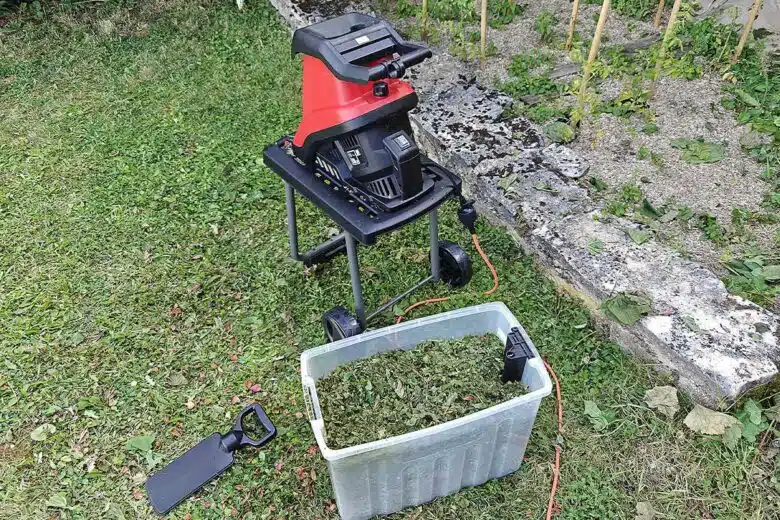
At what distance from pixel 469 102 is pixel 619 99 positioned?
83 centimetres

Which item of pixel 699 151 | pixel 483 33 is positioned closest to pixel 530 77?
pixel 483 33

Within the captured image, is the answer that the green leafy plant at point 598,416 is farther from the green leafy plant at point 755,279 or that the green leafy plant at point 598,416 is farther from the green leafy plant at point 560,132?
the green leafy plant at point 560,132

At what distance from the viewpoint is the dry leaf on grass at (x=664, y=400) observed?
233 cm

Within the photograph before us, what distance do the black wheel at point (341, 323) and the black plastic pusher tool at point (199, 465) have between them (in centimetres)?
44

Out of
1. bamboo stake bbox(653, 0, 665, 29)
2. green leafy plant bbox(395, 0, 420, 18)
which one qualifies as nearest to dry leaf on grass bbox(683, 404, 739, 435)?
bamboo stake bbox(653, 0, 665, 29)

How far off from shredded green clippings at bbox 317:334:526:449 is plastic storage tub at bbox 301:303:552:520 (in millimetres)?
56

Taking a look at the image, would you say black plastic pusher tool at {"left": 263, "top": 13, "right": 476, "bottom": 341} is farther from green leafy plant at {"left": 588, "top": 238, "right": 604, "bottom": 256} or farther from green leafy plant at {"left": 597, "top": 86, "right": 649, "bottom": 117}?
green leafy plant at {"left": 597, "top": 86, "right": 649, "bottom": 117}

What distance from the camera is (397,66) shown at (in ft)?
6.83

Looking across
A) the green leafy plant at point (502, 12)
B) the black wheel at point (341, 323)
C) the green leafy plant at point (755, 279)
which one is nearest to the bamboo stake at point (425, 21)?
the green leafy plant at point (502, 12)

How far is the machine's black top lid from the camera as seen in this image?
2.03m

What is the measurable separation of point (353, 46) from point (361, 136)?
0.31 meters

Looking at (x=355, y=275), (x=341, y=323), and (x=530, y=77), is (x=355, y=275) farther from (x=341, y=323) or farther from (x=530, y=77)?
(x=530, y=77)

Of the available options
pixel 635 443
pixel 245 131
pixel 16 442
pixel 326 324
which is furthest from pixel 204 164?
pixel 635 443

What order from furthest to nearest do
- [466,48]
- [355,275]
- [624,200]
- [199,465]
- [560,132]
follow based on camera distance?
[466,48] → [560,132] → [624,200] → [355,275] → [199,465]
